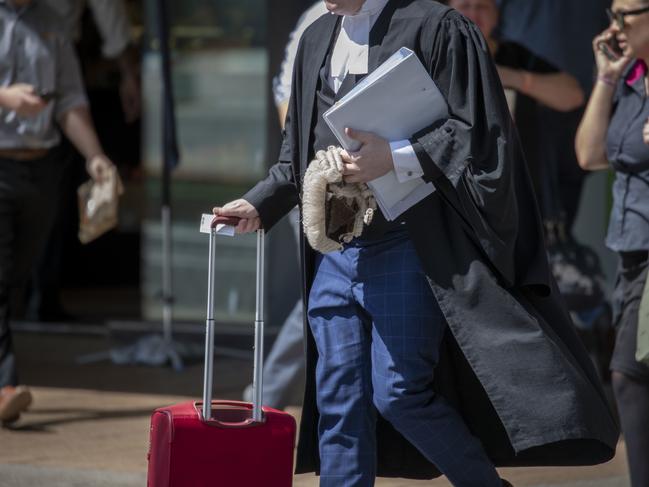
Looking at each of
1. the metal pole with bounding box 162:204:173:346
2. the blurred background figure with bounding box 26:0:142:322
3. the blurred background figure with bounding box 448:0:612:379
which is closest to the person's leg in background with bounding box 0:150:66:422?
the blurred background figure with bounding box 26:0:142:322

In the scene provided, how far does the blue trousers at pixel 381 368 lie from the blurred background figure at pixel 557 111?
2.27m

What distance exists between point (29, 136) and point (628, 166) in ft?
9.19

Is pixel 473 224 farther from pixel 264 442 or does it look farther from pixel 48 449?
pixel 48 449

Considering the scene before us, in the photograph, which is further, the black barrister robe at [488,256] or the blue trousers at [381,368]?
the blue trousers at [381,368]

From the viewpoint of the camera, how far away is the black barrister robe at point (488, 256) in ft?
11.6

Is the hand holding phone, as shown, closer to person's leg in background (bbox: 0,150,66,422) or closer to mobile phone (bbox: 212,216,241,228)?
mobile phone (bbox: 212,216,241,228)

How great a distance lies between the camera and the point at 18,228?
6066 millimetres

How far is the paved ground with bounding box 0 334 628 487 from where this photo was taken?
16.8 ft

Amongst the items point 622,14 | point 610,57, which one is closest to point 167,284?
point 610,57

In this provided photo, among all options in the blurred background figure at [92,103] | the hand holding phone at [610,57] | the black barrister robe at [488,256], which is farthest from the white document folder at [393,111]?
the blurred background figure at [92,103]

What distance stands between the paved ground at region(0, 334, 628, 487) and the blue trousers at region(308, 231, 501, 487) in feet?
4.46

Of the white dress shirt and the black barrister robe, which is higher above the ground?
the white dress shirt

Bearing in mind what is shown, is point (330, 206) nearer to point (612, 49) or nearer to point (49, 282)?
point (612, 49)

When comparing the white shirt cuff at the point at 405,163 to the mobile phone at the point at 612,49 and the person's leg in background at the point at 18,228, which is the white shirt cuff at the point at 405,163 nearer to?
the mobile phone at the point at 612,49
